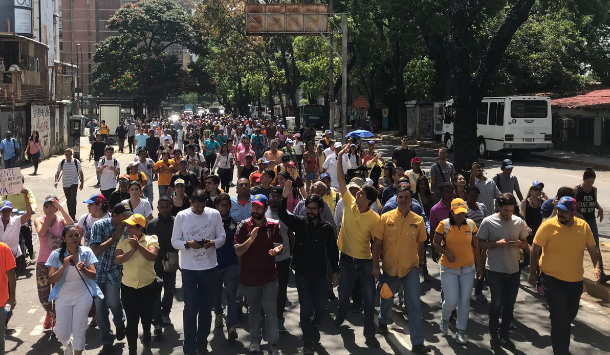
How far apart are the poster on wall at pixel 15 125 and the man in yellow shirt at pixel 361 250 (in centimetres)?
2240

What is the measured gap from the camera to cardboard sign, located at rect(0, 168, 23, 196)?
1030cm

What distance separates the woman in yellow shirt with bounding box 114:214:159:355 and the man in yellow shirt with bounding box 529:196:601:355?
3.90 meters

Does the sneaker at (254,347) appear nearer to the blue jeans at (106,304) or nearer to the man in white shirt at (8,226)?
the blue jeans at (106,304)

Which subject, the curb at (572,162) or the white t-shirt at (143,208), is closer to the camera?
the white t-shirt at (143,208)

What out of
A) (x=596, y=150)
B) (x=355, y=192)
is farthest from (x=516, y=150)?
(x=355, y=192)

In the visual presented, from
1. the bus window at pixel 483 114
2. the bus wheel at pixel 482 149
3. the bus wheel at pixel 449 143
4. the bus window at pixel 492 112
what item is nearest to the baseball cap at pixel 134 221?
the bus window at pixel 492 112

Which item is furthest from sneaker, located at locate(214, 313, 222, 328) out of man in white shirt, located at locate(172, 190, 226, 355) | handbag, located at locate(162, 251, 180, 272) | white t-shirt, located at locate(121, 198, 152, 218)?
white t-shirt, located at locate(121, 198, 152, 218)

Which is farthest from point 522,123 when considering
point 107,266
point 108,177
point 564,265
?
point 107,266

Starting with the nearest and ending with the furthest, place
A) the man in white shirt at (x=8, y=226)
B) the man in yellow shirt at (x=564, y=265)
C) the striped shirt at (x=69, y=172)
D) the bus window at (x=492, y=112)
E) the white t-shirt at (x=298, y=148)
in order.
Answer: the man in yellow shirt at (x=564, y=265), the man in white shirt at (x=8, y=226), the striped shirt at (x=69, y=172), the white t-shirt at (x=298, y=148), the bus window at (x=492, y=112)

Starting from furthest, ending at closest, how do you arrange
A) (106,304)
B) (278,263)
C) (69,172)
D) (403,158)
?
(403,158) → (69,172) → (278,263) → (106,304)

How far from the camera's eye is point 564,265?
278 inches

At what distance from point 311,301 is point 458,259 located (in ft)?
5.35

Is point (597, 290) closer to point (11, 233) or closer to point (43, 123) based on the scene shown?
point (11, 233)

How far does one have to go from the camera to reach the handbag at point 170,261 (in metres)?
8.02
